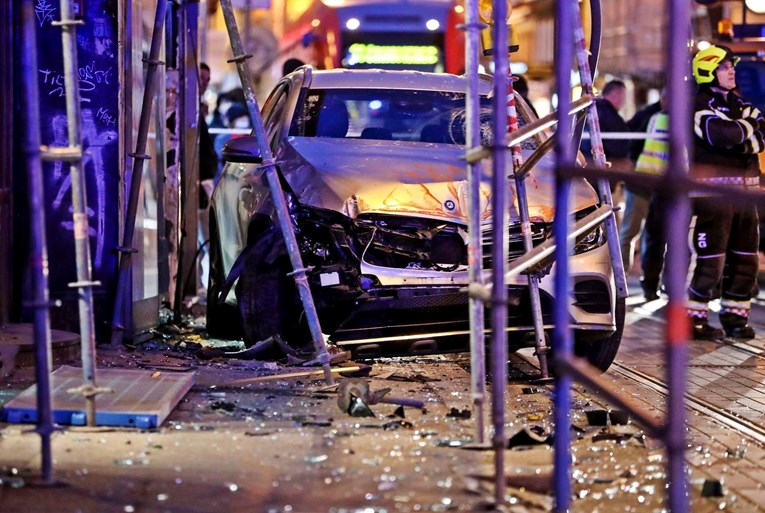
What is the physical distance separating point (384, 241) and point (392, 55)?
14.7 metres

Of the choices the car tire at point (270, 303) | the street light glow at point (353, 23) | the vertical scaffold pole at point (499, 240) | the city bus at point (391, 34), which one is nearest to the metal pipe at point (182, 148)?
the car tire at point (270, 303)

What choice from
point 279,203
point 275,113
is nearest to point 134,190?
point 275,113

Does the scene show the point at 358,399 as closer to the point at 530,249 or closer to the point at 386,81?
the point at 530,249

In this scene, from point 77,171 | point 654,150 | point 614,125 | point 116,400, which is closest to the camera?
point 77,171

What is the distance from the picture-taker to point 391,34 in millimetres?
22031

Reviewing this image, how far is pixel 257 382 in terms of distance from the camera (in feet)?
23.3

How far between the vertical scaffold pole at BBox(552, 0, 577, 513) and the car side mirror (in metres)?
3.99

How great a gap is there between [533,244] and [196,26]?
16.4 ft

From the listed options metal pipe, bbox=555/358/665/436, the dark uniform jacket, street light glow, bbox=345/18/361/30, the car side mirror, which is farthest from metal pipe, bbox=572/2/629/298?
street light glow, bbox=345/18/361/30

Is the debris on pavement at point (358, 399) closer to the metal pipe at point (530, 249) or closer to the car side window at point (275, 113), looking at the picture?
the metal pipe at point (530, 249)

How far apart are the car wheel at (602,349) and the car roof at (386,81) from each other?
1951 millimetres

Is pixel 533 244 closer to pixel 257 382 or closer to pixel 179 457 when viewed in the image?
pixel 257 382

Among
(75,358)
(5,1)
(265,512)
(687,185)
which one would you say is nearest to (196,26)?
(5,1)

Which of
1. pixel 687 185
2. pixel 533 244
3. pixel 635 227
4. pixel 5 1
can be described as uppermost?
pixel 5 1
